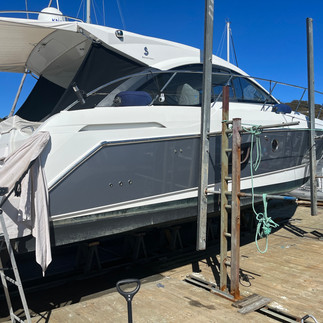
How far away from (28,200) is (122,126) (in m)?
1.22

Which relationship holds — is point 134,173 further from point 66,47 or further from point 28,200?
point 66,47

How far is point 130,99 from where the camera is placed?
396 cm

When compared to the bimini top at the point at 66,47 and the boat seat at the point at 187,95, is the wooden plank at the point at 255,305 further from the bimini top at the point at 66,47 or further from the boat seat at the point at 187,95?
the bimini top at the point at 66,47

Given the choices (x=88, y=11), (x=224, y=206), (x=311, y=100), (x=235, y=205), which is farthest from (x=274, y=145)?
(x=88, y=11)

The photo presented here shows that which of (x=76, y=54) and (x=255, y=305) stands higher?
(x=76, y=54)

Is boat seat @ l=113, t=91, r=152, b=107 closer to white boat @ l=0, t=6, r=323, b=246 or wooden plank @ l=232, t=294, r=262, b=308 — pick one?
white boat @ l=0, t=6, r=323, b=246

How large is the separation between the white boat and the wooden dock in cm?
69

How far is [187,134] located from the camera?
4086 mm

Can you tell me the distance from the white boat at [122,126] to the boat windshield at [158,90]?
0.01 metres

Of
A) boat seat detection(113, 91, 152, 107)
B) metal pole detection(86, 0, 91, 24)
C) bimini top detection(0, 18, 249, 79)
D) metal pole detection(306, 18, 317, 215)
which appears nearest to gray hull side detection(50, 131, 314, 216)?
boat seat detection(113, 91, 152, 107)

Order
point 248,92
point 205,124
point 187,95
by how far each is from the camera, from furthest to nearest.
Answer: point 248,92 → point 187,95 → point 205,124

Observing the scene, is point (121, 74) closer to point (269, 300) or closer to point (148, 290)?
point (148, 290)

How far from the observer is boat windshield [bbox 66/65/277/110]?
156 inches

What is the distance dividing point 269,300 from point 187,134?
1.93 meters
